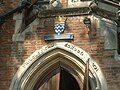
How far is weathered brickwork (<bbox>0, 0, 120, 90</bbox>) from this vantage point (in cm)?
783

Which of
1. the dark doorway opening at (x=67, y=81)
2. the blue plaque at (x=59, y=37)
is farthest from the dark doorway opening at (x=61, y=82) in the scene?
the blue plaque at (x=59, y=37)

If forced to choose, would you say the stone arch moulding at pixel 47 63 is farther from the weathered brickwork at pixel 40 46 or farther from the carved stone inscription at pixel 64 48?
the weathered brickwork at pixel 40 46

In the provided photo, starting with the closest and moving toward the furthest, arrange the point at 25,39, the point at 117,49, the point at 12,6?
1. the point at 117,49
2. the point at 25,39
3. the point at 12,6

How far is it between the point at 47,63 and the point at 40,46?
1.34 feet

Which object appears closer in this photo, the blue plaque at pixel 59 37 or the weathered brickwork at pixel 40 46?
the weathered brickwork at pixel 40 46

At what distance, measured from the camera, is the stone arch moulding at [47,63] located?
805cm

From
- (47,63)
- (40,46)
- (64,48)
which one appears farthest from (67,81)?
(40,46)

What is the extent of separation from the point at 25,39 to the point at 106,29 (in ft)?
Result: 5.95

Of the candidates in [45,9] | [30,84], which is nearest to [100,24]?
[45,9]

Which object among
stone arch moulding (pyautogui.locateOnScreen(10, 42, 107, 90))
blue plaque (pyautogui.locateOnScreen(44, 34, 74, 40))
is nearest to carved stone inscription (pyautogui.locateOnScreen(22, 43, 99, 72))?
stone arch moulding (pyautogui.locateOnScreen(10, 42, 107, 90))

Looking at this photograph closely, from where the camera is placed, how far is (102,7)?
27.1 feet

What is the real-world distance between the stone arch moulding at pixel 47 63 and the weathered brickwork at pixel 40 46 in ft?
0.45

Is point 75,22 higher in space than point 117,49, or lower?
higher

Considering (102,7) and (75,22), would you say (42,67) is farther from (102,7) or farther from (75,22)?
(102,7)
